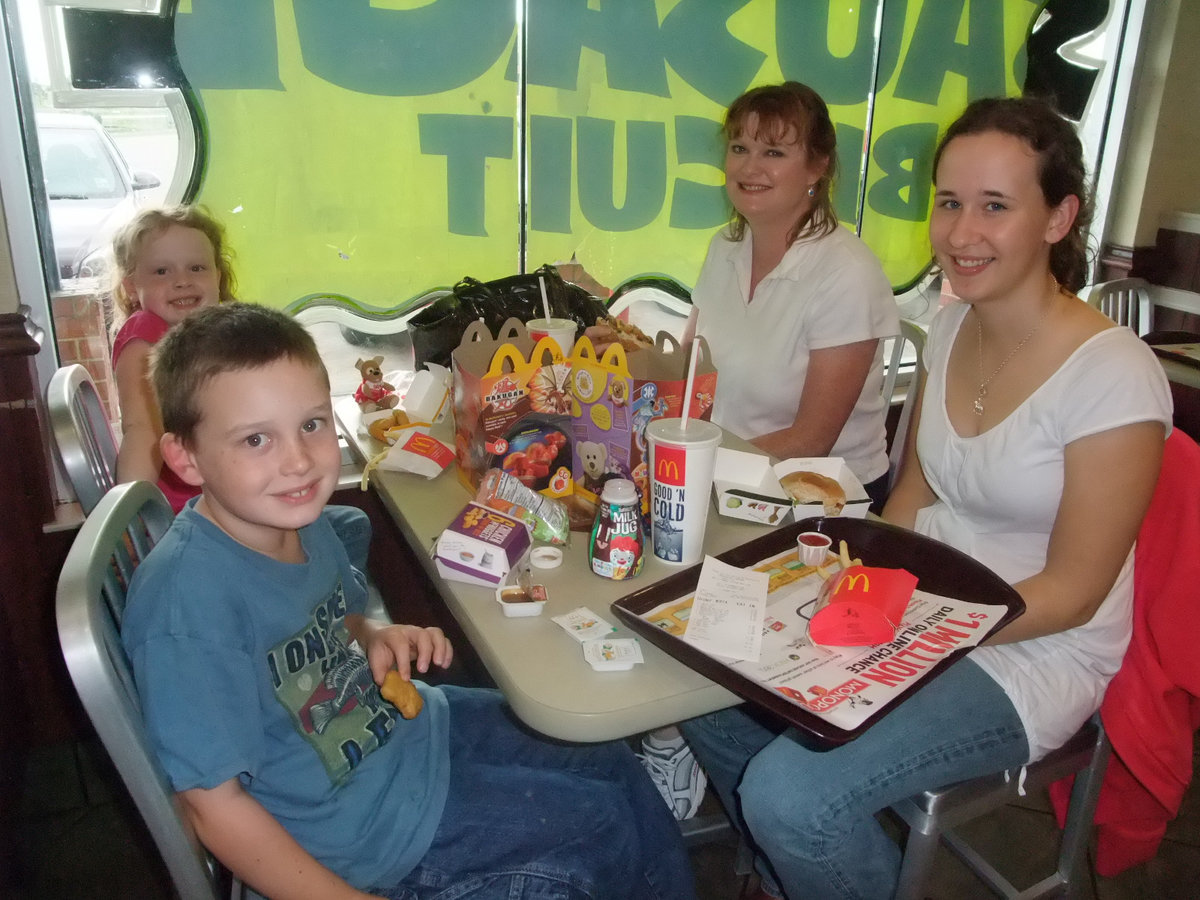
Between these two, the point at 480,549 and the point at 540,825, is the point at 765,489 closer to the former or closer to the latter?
the point at 480,549

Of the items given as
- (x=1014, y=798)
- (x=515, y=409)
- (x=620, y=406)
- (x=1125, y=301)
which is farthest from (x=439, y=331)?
(x=1125, y=301)

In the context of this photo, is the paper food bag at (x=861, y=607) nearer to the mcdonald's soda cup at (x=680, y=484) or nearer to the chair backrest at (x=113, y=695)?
the mcdonald's soda cup at (x=680, y=484)

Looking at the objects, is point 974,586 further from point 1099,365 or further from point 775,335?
point 775,335

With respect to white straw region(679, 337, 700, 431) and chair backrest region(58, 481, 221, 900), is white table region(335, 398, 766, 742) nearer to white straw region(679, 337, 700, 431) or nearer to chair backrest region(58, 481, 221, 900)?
white straw region(679, 337, 700, 431)

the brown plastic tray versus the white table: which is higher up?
the brown plastic tray

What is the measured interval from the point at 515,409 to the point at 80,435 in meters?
0.70

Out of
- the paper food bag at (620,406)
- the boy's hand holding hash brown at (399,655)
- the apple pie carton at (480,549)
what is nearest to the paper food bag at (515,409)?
the paper food bag at (620,406)

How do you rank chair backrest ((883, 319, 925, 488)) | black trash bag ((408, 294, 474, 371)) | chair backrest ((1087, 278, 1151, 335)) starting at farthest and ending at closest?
chair backrest ((1087, 278, 1151, 335)) < chair backrest ((883, 319, 925, 488)) < black trash bag ((408, 294, 474, 371))

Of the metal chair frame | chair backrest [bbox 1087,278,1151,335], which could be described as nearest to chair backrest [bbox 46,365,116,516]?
the metal chair frame

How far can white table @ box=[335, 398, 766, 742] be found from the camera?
0.92 metres

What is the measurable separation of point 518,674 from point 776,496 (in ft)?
1.79

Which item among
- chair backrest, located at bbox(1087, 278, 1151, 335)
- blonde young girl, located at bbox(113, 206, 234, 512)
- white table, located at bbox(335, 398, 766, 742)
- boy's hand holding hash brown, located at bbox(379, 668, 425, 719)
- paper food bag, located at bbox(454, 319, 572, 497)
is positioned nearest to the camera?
white table, located at bbox(335, 398, 766, 742)

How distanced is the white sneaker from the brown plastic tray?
608 millimetres

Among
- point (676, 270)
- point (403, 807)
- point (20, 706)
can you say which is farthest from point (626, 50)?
point (20, 706)
